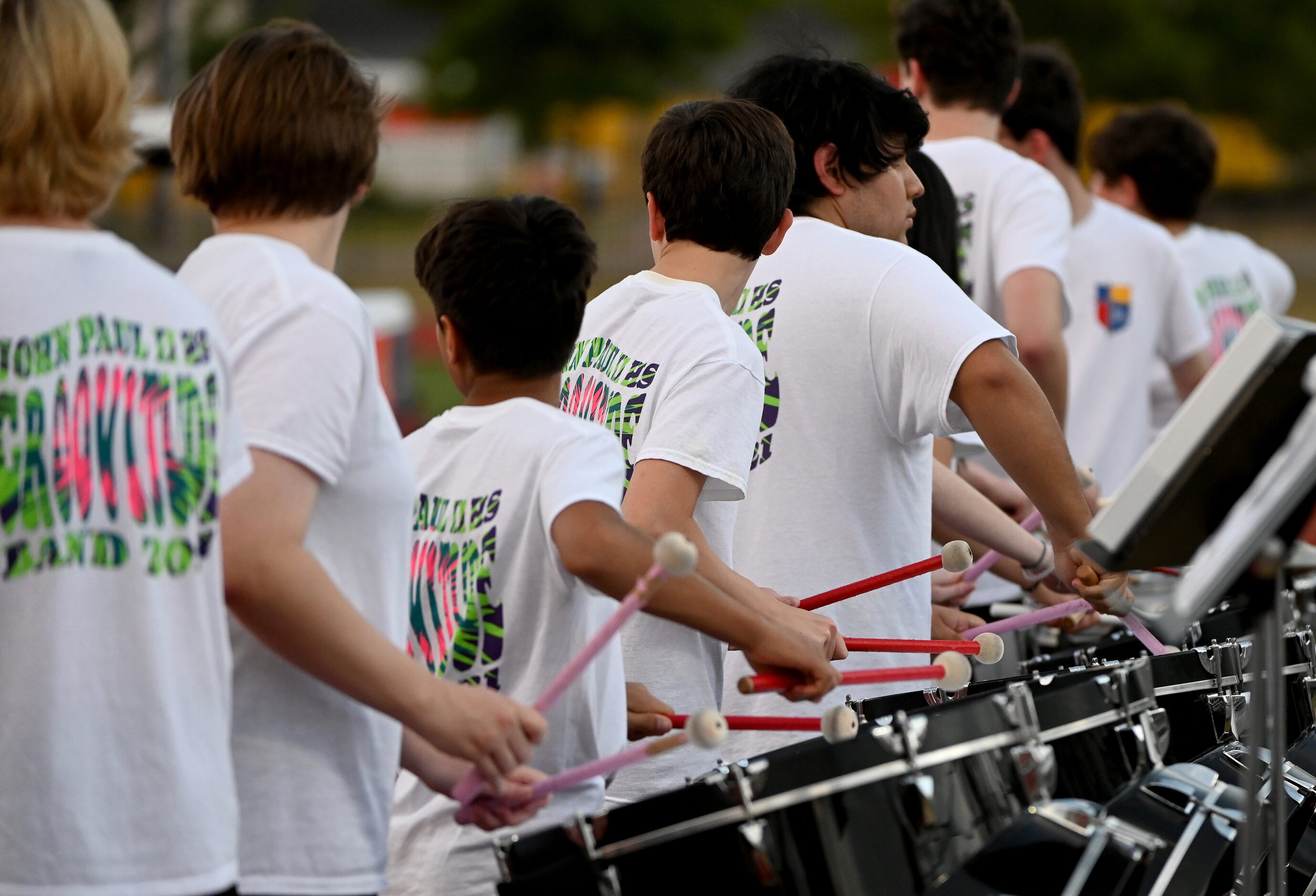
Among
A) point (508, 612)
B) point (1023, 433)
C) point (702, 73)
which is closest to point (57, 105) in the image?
point (508, 612)

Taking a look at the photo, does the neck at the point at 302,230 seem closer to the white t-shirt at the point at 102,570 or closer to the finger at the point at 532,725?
the white t-shirt at the point at 102,570

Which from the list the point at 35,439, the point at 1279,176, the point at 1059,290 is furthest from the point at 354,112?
the point at 1279,176

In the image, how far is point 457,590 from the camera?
2086mm

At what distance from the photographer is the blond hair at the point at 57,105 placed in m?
1.56

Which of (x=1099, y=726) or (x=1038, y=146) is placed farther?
(x=1038, y=146)

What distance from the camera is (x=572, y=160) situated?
96.2ft

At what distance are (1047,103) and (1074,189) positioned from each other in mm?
255

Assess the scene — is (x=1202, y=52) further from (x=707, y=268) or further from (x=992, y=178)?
(x=707, y=268)

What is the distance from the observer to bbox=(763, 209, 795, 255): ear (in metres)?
2.59

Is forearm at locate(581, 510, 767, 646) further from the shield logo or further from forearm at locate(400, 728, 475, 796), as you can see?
the shield logo

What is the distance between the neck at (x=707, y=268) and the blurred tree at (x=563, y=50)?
2599cm

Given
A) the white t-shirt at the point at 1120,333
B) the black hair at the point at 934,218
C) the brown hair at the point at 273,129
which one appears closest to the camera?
the brown hair at the point at 273,129

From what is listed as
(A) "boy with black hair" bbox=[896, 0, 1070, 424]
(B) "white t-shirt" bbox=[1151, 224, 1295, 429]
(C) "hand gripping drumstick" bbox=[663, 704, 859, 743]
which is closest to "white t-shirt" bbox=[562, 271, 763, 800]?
(C) "hand gripping drumstick" bbox=[663, 704, 859, 743]

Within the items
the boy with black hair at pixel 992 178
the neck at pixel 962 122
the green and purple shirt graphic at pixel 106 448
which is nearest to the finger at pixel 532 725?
the green and purple shirt graphic at pixel 106 448
